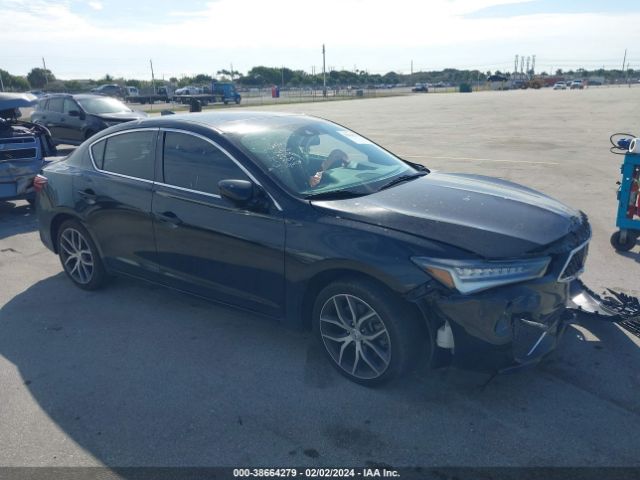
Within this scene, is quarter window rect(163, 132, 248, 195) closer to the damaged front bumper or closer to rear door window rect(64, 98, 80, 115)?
the damaged front bumper

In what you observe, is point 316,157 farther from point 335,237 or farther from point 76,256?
point 76,256

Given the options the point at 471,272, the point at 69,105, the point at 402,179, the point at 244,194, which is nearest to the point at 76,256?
the point at 244,194

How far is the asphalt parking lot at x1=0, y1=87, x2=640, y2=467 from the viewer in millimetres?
2947

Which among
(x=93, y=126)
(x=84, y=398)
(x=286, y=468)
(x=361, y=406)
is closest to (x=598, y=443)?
(x=361, y=406)

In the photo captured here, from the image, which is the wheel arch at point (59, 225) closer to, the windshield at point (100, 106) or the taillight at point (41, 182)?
the taillight at point (41, 182)

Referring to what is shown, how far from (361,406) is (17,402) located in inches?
86.1

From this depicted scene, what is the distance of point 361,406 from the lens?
3350 millimetres

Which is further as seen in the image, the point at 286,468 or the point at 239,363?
the point at 239,363

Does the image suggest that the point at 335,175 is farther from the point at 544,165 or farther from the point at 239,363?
the point at 544,165

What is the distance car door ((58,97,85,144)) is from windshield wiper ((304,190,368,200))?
1248cm

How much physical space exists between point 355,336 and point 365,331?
79mm

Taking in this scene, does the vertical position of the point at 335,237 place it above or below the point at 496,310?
above

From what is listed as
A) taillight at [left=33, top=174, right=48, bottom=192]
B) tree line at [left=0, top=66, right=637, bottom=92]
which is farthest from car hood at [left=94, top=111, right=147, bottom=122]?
tree line at [left=0, top=66, right=637, bottom=92]

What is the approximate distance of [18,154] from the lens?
27.8 feet
